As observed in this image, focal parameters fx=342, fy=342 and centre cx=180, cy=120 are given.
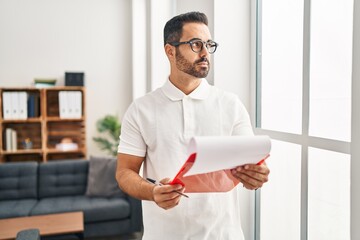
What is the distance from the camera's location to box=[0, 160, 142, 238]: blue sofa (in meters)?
3.53

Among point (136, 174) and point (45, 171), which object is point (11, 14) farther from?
point (136, 174)

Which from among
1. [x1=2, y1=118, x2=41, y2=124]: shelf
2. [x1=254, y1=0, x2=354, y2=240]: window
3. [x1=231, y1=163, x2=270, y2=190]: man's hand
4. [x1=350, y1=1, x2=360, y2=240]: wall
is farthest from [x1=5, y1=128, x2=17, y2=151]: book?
[x1=350, y1=1, x2=360, y2=240]: wall

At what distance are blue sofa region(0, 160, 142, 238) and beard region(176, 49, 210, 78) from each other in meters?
2.59

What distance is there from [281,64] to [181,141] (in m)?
1.00

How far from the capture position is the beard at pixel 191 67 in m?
1.35

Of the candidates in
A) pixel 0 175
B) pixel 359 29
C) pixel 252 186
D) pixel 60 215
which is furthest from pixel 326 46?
pixel 0 175

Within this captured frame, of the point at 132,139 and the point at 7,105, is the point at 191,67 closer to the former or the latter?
the point at 132,139

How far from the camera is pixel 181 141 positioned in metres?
1.35

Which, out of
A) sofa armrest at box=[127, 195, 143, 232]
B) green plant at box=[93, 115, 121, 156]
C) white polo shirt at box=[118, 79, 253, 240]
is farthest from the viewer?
green plant at box=[93, 115, 121, 156]

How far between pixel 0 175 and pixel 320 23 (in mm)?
3618

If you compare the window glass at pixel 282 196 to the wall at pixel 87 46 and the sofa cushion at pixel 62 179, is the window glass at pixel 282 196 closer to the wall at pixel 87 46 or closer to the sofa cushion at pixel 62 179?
the wall at pixel 87 46

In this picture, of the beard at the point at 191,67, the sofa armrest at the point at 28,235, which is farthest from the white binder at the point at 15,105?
the beard at the point at 191,67

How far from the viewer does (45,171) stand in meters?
3.98

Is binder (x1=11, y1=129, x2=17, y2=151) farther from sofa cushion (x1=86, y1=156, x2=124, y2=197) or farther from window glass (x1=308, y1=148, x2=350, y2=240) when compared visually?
window glass (x1=308, y1=148, x2=350, y2=240)
